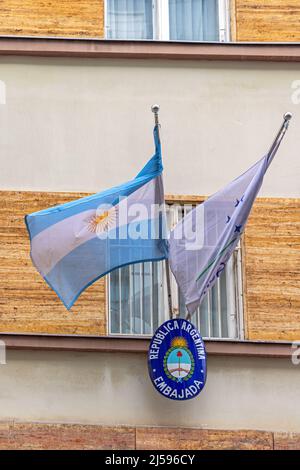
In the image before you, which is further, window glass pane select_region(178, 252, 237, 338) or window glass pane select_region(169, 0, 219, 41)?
window glass pane select_region(169, 0, 219, 41)

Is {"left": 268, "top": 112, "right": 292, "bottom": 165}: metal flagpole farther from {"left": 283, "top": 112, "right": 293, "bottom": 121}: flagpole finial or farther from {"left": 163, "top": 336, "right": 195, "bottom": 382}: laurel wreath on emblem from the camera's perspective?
{"left": 163, "top": 336, "right": 195, "bottom": 382}: laurel wreath on emblem

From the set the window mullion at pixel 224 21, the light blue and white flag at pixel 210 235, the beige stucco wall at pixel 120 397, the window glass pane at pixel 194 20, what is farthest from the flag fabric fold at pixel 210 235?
the window glass pane at pixel 194 20

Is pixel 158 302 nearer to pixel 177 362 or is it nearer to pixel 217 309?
pixel 217 309

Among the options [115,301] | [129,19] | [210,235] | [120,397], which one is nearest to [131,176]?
[115,301]

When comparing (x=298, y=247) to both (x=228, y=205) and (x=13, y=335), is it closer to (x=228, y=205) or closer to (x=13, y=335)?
(x=228, y=205)

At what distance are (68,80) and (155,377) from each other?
370cm

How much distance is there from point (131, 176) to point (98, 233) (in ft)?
5.27

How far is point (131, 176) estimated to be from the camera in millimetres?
20312

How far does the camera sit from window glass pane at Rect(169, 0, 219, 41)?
21.1 metres

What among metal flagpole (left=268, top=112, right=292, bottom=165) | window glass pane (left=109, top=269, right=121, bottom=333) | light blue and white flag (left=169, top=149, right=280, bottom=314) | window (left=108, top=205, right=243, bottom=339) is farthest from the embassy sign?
metal flagpole (left=268, top=112, right=292, bottom=165)

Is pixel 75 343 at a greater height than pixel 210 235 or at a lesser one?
lesser

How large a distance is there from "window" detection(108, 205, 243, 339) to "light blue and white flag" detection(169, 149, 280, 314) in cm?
95

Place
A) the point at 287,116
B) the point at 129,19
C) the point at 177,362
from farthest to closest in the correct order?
the point at 129,19 < the point at 177,362 < the point at 287,116

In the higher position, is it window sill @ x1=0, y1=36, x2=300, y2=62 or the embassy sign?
window sill @ x1=0, y1=36, x2=300, y2=62
